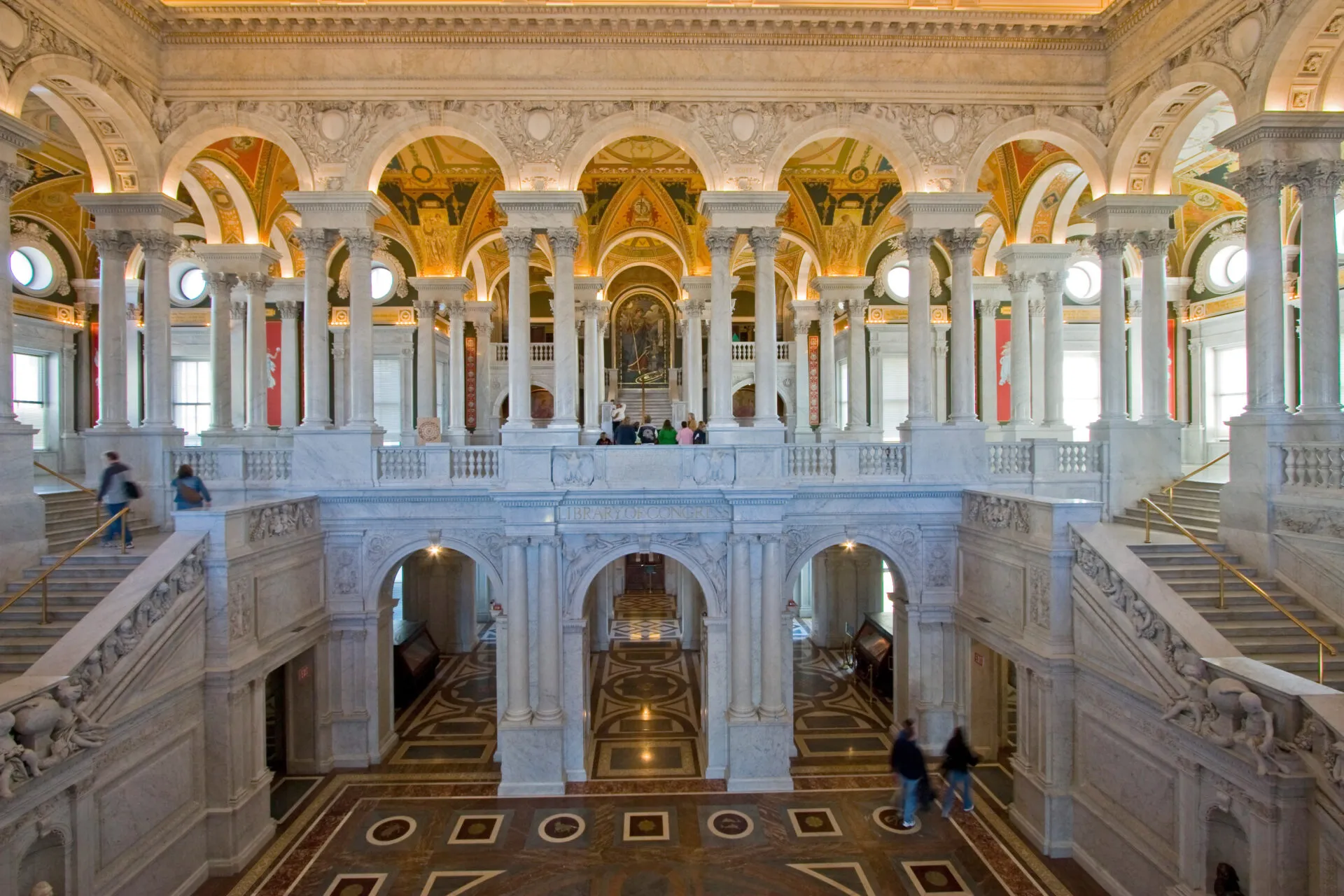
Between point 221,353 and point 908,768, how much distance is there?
1482 cm

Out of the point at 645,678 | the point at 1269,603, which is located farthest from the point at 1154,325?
the point at 645,678

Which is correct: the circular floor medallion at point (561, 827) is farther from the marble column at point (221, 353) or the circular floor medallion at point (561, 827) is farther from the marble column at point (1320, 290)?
the marble column at point (1320, 290)

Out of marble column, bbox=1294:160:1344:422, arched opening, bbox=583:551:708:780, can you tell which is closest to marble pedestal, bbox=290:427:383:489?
arched opening, bbox=583:551:708:780

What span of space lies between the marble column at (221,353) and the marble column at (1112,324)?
16791mm

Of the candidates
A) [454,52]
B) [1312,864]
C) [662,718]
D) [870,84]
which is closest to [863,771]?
[662,718]

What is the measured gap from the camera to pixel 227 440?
14586mm

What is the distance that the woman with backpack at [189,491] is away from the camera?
418 inches

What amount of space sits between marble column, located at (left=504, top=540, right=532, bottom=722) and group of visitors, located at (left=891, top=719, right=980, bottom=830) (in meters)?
5.70

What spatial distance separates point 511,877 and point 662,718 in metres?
5.33

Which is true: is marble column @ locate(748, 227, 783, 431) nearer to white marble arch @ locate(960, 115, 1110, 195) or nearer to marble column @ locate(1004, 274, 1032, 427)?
white marble arch @ locate(960, 115, 1110, 195)

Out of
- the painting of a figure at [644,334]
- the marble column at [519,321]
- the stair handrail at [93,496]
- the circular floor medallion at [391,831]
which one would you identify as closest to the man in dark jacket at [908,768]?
the circular floor medallion at [391,831]

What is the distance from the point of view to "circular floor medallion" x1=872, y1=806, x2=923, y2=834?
10336 millimetres

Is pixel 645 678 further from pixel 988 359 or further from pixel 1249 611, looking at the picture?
pixel 988 359

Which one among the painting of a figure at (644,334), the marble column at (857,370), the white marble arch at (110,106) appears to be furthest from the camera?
the painting of a figure at (644,334)
